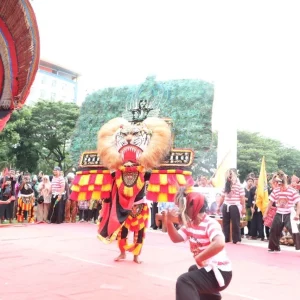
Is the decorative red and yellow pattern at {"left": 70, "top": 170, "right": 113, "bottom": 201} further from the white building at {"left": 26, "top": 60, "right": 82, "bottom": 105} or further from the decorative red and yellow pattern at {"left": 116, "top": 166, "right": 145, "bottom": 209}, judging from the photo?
the white building at {"left": 26, "top": 60, "right": 82, "bottom": 105}

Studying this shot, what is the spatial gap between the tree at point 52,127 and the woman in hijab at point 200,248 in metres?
22.1

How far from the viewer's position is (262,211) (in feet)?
28.2

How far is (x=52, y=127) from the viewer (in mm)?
25344

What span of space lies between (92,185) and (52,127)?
67.1ft

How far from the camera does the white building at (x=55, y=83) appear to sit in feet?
167

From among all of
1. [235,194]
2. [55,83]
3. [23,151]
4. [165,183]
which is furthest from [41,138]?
[55,83]

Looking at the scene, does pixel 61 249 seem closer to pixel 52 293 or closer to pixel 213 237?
pixel 52 293

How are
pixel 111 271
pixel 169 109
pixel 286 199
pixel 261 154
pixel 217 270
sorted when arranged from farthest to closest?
pixel 261 154, pixel 286 199, pixel 169 109, pixel 111 271, pixel 217 270

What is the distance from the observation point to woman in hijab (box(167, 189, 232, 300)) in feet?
8.78

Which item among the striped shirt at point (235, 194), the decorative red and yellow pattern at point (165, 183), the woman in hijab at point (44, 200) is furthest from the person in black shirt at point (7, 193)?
the decorative red and yellow pattern at point (165, 183)

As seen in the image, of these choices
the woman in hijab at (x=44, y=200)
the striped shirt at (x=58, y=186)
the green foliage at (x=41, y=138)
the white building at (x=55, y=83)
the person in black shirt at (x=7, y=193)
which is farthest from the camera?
the white building at (x=55, y=83)

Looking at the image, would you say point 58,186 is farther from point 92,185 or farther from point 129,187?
point 129,187

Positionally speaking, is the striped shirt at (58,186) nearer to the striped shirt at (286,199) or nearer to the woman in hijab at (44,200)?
the woman in hijab at (44,200)

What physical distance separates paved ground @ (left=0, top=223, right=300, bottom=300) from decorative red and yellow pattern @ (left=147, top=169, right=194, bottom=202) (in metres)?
0.85
